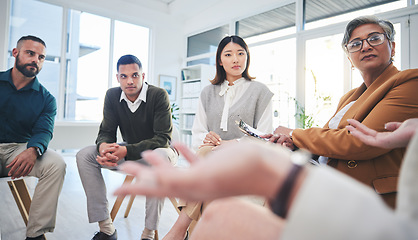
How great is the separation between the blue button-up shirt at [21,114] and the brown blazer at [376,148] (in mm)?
1901

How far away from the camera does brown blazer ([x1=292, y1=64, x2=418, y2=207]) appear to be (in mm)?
998

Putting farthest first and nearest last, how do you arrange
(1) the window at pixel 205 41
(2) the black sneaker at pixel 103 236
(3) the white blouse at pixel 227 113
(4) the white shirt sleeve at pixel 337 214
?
1. (1) the window at pixel 205 41
2. (3) the white blouse at pixel 227 113
3. (2) the black sneaker at pixel 103 236
4. (4) the white shirt sleeve at pixel 337 214

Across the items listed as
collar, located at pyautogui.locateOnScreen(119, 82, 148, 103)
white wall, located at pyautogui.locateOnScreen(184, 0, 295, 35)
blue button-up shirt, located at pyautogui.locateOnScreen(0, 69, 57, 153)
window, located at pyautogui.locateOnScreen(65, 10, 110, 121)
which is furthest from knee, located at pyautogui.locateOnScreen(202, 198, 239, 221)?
window, located at pyautogui.locateOnScreen(65, 10, 110, 121)

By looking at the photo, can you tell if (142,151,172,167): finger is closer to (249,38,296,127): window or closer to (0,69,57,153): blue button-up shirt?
(0,69,57,153): blue button-up shirt

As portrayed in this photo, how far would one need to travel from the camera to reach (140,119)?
2.12 m

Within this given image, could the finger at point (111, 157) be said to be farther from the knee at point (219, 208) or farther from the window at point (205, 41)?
the window at point (205, 41)

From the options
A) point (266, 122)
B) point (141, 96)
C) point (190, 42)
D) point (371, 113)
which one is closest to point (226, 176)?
point (371, 113)

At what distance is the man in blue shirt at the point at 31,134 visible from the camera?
5.57ft

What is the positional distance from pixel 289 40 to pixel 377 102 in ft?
13.3

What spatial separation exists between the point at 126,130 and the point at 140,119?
178 millimetres

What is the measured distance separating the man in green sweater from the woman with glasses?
0.95 m

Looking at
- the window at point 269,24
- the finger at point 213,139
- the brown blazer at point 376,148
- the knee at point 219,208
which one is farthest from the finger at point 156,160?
the window at point 269,24

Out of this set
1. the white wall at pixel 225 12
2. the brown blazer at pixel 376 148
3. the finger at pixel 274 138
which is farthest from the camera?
the white wall at pixel 225 12

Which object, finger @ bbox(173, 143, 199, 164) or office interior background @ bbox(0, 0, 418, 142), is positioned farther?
office interior background @ bbox(0, 0, 418, 142)
